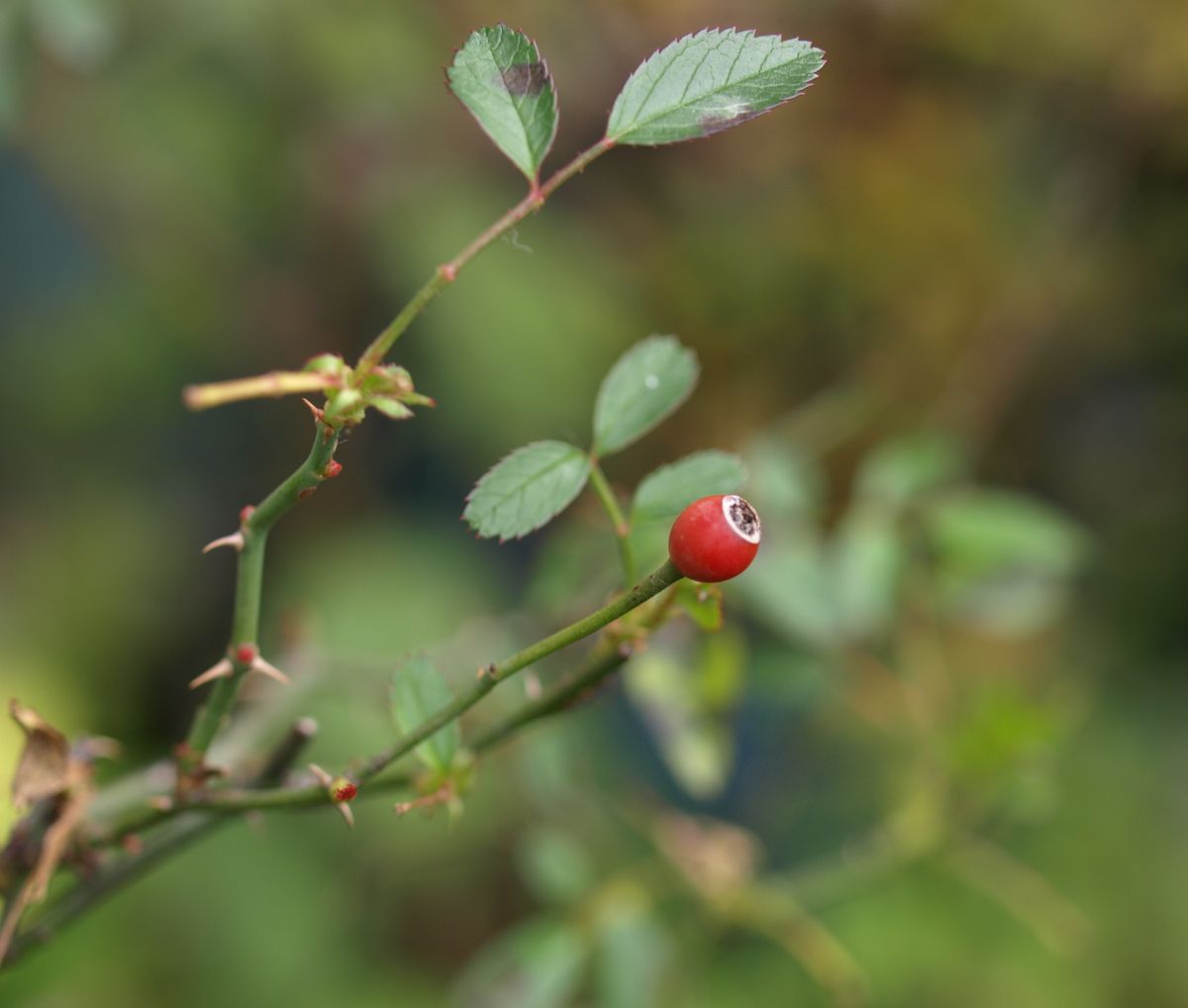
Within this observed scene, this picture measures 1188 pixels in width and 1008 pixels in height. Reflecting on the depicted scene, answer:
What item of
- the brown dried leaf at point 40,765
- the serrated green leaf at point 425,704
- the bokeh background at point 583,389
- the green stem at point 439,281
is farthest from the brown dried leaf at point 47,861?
the bokeh background at point 583,389

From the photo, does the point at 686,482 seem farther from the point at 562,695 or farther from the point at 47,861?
the point at 47,861

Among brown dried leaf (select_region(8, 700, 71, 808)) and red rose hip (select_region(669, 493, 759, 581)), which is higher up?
brown dried leaf (select_region(8, 700, 71, 808))

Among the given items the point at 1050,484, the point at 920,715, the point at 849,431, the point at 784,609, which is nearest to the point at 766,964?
the point at 920,715

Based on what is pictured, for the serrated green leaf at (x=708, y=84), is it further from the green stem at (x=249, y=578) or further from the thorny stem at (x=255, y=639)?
the green stem at (x=249, y=578)

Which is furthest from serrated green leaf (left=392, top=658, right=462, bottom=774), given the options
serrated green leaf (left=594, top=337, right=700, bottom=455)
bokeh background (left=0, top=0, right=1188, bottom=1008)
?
bokeh background (left=0, top=0, right=1188, bottom=1008)

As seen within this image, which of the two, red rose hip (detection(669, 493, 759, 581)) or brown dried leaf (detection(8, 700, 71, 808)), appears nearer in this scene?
red rose hip (detection(669, 493, 759, 581))

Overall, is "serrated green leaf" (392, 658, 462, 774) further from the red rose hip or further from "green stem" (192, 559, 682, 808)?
the red rose hip
